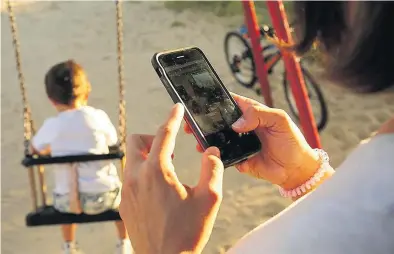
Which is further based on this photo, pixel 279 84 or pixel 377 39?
pixel 279 84

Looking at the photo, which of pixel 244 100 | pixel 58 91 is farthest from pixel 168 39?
pixel 244 100

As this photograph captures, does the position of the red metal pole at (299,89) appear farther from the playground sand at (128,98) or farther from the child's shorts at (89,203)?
the child's shorts at (89,203)

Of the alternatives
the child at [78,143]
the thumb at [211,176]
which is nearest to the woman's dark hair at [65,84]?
the child at [78,143]

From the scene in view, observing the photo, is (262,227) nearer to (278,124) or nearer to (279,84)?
(278,124)

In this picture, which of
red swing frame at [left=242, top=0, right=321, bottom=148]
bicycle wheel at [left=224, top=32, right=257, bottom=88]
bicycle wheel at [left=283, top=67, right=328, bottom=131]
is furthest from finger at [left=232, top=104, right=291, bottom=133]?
bicycle wheel at [left=224, top=32, right=257, bottom=88]

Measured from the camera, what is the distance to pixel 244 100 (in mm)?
749

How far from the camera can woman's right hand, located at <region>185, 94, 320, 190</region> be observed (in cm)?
69

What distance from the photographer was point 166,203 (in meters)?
0.49

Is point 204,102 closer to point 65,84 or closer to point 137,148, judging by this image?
point 137,148

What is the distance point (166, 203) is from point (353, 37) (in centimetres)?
20

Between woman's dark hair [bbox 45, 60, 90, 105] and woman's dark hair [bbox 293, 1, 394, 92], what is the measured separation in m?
1.14

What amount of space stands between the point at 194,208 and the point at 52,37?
2954 mm

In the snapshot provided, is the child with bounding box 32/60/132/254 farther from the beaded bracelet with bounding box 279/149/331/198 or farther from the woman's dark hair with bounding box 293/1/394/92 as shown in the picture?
the woman's dark hair with bounding box 293/1/394/92

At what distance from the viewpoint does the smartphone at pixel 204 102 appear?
0.70 metres
